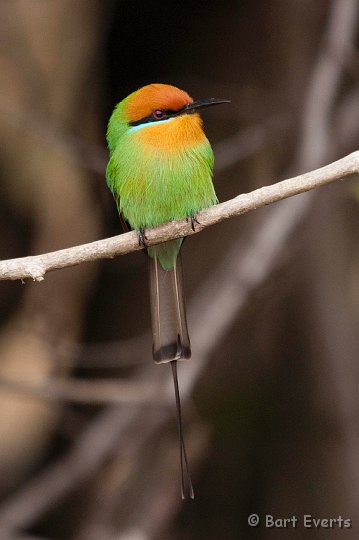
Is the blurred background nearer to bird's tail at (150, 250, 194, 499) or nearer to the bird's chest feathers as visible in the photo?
bird's tail at (150, 250, 194, 499)

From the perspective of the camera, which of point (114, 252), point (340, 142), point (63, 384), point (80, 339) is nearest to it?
point (114, 252)

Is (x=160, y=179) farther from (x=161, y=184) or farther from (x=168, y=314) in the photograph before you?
(x=168, y=314)

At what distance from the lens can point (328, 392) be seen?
3.19 m

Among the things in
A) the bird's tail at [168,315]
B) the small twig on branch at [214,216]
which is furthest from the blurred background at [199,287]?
the small twig on branch at [214,216]

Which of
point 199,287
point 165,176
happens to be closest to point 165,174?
point 165,176

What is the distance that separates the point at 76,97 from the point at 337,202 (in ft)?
3.40

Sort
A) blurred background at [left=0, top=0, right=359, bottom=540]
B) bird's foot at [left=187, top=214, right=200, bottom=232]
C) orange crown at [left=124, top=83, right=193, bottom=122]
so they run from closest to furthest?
bird's foot at [left=187, top=214, right=200, bottom=232], orange crown at [left=124, top=83, right=193, bottom=122], blurred background at [left=0, top=0, right=359, bottom=540]

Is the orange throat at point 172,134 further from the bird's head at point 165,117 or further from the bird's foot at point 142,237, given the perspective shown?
the bird's foot at point 142,237

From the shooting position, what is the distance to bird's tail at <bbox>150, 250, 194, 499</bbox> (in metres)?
2.18

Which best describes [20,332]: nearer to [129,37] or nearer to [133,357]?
[133,357]

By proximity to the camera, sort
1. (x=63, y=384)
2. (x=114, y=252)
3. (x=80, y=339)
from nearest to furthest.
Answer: (x=114, y=252)
(x=63, y=384)
(x=80, y=339)

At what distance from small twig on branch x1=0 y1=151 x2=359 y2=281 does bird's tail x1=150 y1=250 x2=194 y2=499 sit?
282 mm

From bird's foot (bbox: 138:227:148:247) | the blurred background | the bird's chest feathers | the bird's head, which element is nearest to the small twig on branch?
bird's foot (bbox: 138:227:148:247)

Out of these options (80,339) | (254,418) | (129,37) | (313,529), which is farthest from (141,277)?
(313,529)
